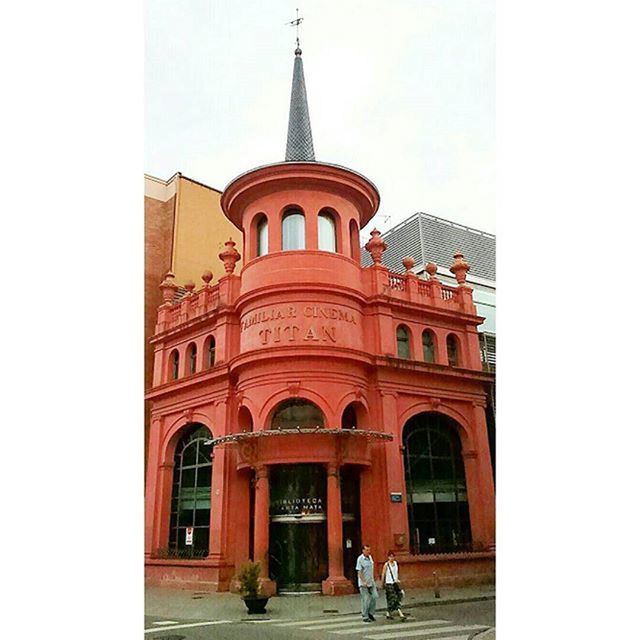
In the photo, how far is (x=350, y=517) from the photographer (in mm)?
3848

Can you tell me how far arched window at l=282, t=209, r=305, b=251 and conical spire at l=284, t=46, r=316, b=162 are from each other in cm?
43

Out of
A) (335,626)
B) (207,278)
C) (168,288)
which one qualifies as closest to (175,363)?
(168,288)

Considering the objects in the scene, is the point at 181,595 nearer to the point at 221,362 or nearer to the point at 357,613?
the point at 357,613

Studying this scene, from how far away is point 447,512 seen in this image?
13.5ft

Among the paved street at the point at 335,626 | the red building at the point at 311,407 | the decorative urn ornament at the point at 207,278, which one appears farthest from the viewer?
the decorative urn ornament at the point at 207,278

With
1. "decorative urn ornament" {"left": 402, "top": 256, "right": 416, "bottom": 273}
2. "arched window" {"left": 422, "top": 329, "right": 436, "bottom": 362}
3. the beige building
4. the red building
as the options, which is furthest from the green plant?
"decorative urn ornament" {"left": 402, "top": 256, "right": 416, "bottom": 273}

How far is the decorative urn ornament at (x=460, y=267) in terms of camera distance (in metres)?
4.41

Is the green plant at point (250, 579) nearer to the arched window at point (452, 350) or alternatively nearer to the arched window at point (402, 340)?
the arched window at point (402, 340)

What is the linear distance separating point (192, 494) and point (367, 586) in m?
1.39

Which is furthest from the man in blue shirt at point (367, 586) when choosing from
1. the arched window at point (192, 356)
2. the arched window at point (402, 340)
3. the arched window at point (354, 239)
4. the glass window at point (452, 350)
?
the arched window at point (354, 239)

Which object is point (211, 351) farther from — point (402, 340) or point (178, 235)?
point (402, 340)
